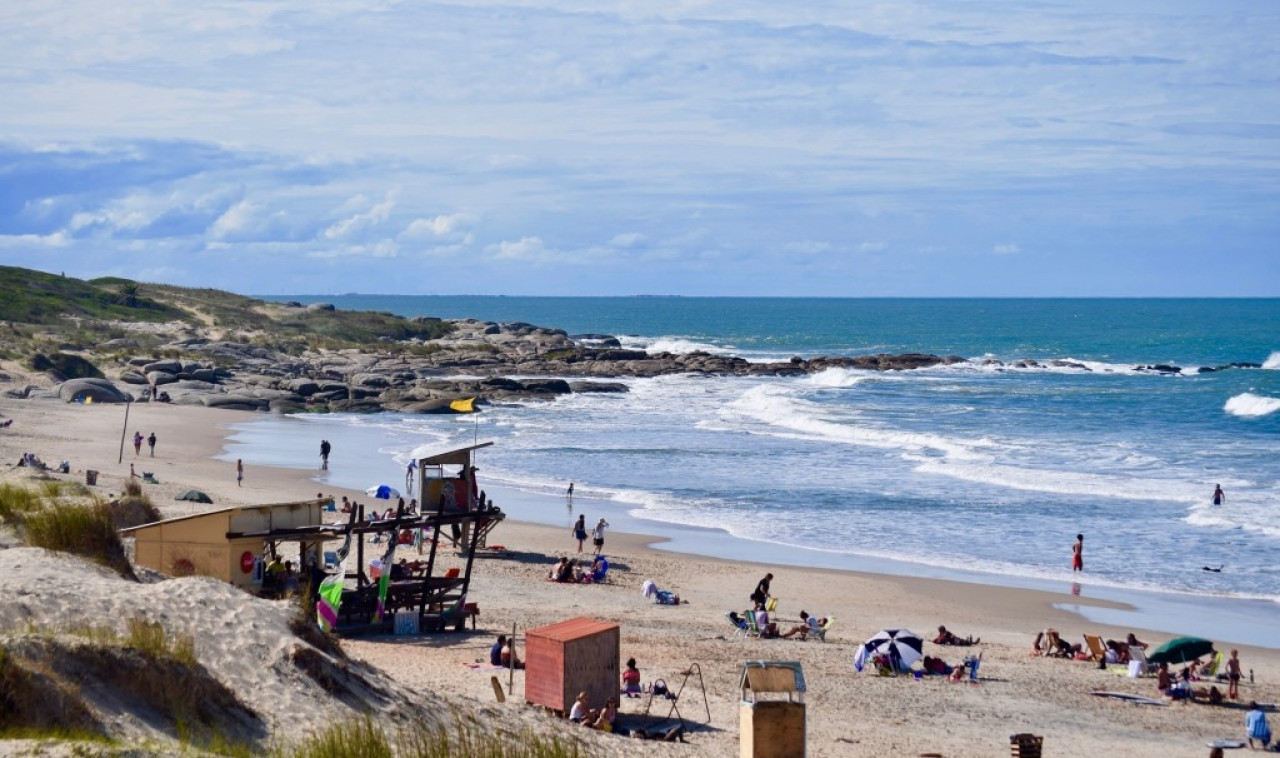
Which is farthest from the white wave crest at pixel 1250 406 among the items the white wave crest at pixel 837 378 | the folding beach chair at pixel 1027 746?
the folding beach chair at pixel 1027 746

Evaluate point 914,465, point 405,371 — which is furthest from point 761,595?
point 405,371

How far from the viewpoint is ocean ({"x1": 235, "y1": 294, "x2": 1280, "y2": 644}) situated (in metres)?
27.6

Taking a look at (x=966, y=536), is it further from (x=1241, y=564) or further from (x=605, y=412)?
(x=605, y=412)

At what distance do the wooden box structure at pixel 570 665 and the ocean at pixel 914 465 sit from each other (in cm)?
1231

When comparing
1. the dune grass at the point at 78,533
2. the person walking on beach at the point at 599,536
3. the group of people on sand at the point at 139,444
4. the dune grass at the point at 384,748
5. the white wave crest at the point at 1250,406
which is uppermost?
the white wave crest at the point at 1250,406

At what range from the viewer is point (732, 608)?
74.5ft

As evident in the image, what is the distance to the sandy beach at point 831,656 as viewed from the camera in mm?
15422

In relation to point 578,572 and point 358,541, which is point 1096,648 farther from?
point 358,541

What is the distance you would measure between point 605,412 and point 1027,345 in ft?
234

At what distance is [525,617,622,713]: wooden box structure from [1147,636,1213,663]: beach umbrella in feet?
28.4

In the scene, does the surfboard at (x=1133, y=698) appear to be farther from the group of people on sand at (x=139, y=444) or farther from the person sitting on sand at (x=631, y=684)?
the group of people on sand at (x=139, y=444)

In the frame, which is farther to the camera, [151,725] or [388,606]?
[388,606]

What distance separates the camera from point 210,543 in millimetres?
17953

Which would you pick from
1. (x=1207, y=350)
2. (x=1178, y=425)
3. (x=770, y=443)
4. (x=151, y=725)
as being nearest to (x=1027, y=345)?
(x=1207, y=350)
